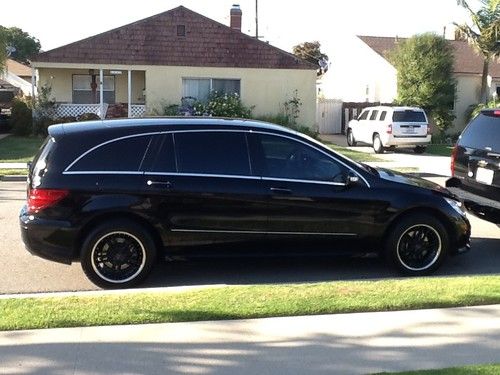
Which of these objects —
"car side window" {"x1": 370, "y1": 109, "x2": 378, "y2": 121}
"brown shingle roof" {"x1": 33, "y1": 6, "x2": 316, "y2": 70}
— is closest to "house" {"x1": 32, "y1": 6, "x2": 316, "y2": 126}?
A: "brown shingle roof" {"x1": 33, "y1": 6, "x2": 316, "y2": 70}

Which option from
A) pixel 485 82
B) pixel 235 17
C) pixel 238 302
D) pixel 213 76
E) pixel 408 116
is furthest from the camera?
pixel 485 82

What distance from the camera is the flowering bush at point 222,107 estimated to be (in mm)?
26281

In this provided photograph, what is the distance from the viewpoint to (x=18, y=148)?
22.4m

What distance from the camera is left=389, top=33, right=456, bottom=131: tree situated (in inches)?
1224

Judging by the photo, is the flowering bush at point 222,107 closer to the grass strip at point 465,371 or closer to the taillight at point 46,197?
the taillight at point 46,197

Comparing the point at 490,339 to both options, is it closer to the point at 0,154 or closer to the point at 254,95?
the point at 0,154

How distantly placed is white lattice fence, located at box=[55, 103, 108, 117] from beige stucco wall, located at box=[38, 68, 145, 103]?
1.18 metres

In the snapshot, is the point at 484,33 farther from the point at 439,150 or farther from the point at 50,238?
the point at 50,238

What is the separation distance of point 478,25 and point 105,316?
106ft

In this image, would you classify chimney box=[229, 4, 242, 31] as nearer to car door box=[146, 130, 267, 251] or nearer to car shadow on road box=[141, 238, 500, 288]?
car shadow on road box=[141, 238, 500, 288]

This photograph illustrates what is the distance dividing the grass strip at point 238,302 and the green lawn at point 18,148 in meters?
14.3

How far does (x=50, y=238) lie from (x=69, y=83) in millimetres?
23718

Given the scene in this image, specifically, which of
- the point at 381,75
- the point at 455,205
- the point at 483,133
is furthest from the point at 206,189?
the point at 381,75

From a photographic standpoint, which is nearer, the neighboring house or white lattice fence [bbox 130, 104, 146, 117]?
white lattice fence [bbox 130, 104, 146, 117]
